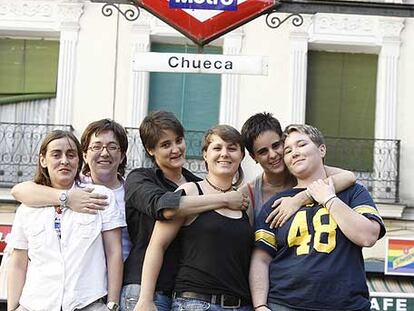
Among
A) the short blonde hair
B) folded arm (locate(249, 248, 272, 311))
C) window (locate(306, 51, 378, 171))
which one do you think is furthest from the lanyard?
window (locate(306, 51, 378, 171))

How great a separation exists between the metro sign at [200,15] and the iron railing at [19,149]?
714 centimetres

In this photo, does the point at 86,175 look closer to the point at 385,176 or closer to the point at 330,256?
the point at 330,256

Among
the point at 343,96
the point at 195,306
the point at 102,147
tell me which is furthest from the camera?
the point at 343,96

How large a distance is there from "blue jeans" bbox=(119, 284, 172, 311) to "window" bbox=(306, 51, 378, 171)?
9.02 metres

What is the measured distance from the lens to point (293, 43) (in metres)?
12.6

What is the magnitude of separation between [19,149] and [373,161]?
5619mm

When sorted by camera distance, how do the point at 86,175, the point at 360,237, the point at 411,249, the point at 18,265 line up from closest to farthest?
the point at 360,237 < the point at 18,265 < the point at 86,175 < the point at 411,249

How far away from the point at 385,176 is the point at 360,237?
882 cm

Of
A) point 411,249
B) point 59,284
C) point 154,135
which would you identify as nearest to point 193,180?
point 154,135

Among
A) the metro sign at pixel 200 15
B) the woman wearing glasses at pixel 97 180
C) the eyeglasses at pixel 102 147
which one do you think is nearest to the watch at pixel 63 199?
the woman wearing glasses at pixel 97 180

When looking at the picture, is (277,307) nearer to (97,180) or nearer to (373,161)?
(97,180)

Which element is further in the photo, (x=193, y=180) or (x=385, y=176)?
(x=385, y=176)

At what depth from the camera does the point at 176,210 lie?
3.77 m

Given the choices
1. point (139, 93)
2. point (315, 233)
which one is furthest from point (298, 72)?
point (315, 233)
